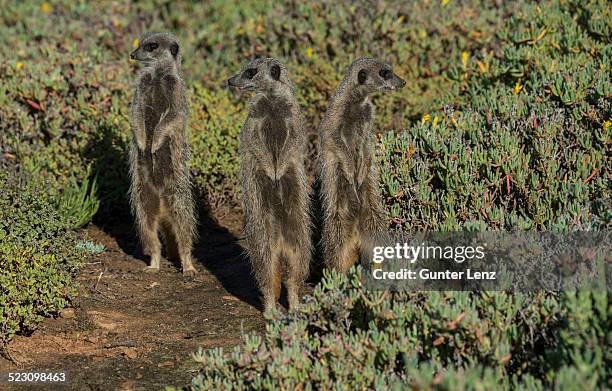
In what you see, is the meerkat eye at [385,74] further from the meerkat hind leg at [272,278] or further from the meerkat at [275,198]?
the meerkat hind leg at [272,278]

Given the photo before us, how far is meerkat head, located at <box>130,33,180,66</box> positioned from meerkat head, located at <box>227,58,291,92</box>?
1155 millimetres

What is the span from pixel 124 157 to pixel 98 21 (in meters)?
3.98

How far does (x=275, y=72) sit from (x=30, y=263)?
2.20 m

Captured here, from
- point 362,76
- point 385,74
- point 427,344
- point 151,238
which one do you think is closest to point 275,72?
point 362,76

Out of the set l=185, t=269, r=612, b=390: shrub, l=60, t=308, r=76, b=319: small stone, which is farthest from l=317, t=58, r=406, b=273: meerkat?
l=60, t=308, r=76, b=319: small stone

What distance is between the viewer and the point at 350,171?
6230mm

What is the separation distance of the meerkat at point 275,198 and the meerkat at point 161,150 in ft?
3.51

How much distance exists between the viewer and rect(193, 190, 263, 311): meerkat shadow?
7.00 m

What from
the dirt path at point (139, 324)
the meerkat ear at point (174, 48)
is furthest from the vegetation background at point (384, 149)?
the meerkat ear at point (174, 48)

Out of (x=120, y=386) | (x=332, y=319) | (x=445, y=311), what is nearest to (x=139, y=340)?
(x=120, y=386)

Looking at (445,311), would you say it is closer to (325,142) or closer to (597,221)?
(597,221)

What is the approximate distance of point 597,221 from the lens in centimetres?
512

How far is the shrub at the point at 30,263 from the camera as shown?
18.7ft

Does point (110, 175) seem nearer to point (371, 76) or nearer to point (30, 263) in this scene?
point (30, 263)
